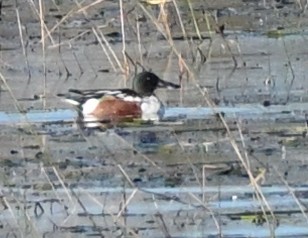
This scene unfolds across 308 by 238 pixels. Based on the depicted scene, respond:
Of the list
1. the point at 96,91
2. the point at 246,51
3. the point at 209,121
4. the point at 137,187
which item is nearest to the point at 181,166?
the point at 137,187

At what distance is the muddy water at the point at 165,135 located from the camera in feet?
27.9

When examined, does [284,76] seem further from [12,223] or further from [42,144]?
[12,223]

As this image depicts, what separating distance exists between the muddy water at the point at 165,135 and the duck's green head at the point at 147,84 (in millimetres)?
126

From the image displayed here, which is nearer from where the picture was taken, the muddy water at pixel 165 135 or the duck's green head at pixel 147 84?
the muddy water at pixel 165 135

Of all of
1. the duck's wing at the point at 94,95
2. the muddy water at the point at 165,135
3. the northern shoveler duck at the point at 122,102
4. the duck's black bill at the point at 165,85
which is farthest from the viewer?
the duck's black bill at the point at 165,85

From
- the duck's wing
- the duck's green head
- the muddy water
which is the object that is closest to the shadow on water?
the muddy water

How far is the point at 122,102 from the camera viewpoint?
44.3 ft

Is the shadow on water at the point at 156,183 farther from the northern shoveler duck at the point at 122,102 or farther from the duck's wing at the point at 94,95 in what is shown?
the duck's wing at the point at 94,95

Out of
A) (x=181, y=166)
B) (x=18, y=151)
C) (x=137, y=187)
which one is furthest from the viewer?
(x=18, y=151)

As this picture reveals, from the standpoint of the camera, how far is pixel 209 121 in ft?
39.4

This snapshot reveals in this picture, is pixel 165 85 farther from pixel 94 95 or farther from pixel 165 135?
pixel 165 135

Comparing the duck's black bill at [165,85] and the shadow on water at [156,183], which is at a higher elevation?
the shadow on water at [156,183]

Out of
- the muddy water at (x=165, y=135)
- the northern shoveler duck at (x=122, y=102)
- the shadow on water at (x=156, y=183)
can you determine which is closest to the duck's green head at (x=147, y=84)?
the northern shoveler duck at (x=122, y=102)

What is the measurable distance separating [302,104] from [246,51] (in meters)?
3.42
